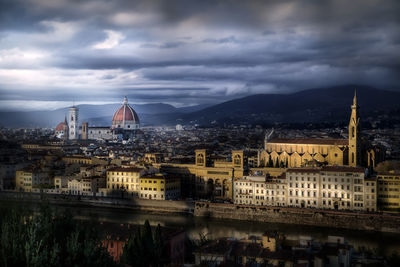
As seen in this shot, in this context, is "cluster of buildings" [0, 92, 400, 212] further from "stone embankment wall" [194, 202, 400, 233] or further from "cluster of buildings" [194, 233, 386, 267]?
"cluster of buildings" [194, 233, 386, 267]

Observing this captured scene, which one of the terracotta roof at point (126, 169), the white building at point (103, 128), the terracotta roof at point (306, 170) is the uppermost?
the white building at point (103, 128)

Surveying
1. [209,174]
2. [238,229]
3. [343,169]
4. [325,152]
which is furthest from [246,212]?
[325,152]

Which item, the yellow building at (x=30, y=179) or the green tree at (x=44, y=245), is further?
the yellow building at (x=30, y=179)

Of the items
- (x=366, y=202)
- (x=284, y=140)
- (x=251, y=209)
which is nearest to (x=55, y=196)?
(x=251, y=209)

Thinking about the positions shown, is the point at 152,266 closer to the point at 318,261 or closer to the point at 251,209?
the point at 318,261

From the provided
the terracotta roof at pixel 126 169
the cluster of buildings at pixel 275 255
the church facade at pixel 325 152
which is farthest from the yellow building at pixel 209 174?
the cluster of buildings at pixel 275 255

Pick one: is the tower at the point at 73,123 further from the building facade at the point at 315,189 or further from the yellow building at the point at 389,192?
the yellow building at the point at 389,192
